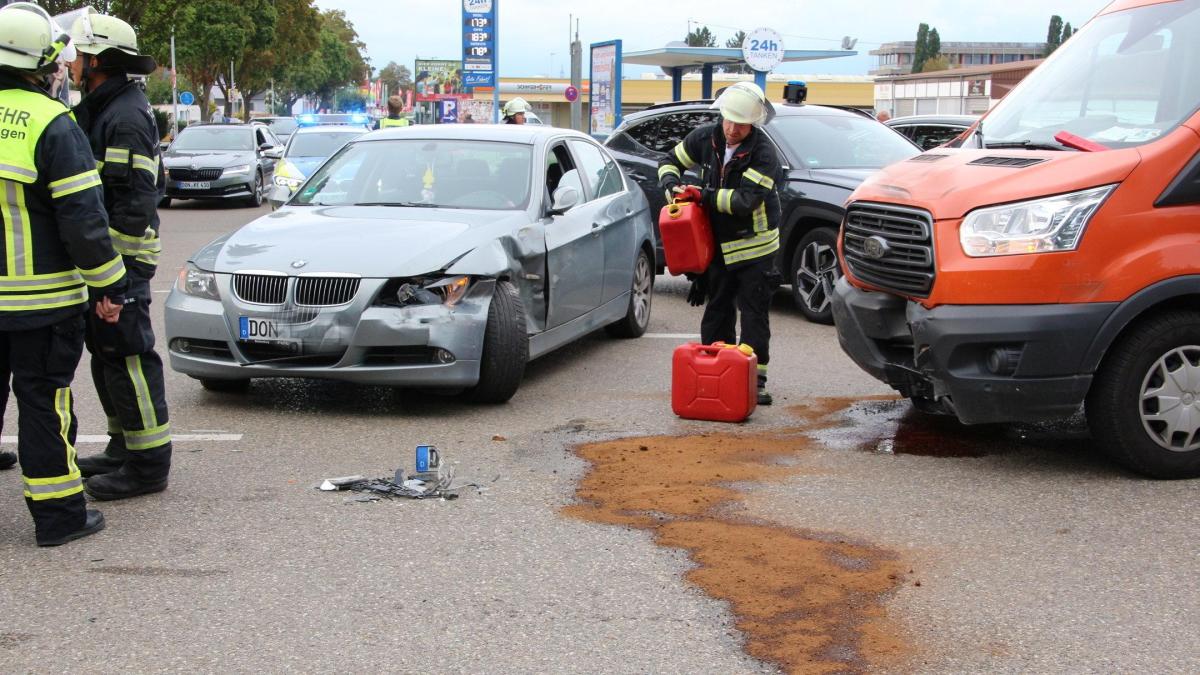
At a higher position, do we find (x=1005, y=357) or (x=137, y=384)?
(x=1005, y=357)

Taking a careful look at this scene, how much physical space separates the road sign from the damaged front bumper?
48.1ft

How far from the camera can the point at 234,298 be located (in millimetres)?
7027

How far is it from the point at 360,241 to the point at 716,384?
Answer: 2124mm

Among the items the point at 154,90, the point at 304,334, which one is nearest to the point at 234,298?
the point at 304,334

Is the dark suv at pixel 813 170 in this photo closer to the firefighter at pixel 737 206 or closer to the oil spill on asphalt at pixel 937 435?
the firefighter at pixel 737 206

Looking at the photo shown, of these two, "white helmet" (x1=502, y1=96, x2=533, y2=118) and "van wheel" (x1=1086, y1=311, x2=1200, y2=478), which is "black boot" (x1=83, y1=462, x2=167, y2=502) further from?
"white helmet" (x1=502, y1=96, x2=533, y2=118)

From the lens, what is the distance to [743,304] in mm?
7496

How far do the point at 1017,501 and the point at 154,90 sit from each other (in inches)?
3536

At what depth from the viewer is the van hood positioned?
5.58m

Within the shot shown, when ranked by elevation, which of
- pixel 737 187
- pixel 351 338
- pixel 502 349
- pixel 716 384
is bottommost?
pixel 716 384

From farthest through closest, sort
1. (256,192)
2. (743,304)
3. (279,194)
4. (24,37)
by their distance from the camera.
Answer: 1. (256,192)
2. (279,194)
3. (743,304)
4. (24,37)

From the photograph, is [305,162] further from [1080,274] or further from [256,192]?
[1080,274]

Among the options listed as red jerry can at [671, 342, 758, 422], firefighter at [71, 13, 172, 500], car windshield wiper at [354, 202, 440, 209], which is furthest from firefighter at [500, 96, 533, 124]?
firefighter at [71, 13, 172, 500]

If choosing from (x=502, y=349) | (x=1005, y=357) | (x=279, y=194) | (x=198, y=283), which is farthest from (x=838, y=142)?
(x=198, y=283)
